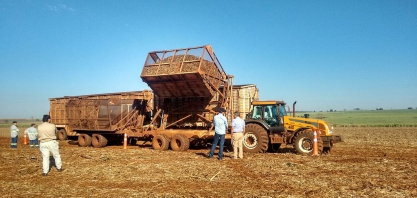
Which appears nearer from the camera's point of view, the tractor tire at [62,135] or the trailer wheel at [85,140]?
the trailer wheel at [85,140]

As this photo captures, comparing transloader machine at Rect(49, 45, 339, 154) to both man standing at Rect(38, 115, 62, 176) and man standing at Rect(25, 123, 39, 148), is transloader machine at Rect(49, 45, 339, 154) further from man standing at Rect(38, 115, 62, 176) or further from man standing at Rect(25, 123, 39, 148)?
man standing at Rect(38, 115, 62, 176)

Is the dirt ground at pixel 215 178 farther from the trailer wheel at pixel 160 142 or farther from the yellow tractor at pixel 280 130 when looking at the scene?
the trailer wheel at pixel 160 142

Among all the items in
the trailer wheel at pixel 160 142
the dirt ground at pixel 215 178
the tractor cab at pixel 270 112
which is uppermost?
the tractor cab at pixel 270 112

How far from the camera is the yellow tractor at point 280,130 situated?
12.5m

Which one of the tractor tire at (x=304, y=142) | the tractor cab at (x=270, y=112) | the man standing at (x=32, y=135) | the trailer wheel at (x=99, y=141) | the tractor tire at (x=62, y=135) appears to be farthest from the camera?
the tractor tire at (x=62, y=135)

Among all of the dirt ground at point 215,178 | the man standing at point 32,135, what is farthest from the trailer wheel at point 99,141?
the dirt ground at point 215,178

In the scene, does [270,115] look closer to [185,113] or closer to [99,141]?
[185,113]

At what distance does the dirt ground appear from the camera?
21.8 ft

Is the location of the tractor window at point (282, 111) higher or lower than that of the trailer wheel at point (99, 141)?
higher

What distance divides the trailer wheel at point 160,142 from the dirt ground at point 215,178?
3.26 meters

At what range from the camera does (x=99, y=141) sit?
16.8m

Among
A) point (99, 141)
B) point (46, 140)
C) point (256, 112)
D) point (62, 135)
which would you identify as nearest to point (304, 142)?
point (256, 112)

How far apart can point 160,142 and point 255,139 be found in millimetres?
4819

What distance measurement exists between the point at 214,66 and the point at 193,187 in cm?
838
